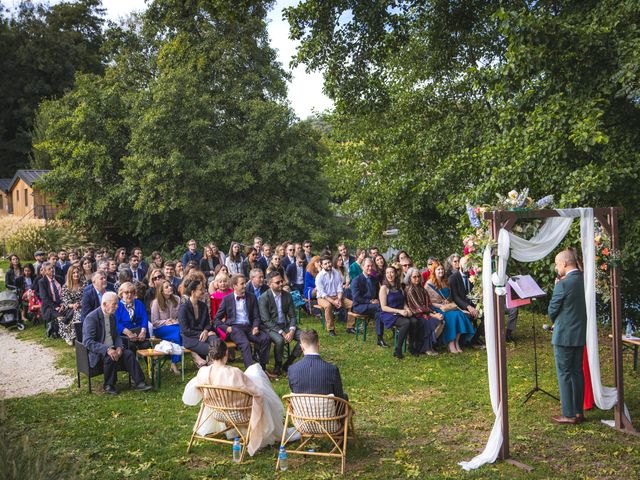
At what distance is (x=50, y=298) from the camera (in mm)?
13055

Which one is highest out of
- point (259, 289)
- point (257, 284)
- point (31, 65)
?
point (31, 65)

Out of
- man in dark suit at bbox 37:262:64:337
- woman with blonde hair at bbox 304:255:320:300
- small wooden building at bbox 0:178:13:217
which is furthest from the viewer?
small wooden building at bbox 0:178:13:217

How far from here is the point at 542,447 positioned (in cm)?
663

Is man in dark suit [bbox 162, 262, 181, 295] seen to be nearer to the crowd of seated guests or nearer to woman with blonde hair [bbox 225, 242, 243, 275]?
the crowd of seated guests

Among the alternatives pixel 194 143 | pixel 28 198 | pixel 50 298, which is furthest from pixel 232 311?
pixel 28 198

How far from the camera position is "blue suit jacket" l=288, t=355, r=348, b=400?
622 cm

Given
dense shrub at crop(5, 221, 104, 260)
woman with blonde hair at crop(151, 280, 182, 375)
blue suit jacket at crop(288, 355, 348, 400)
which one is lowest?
blue suit jacket at crop(288, 355, 348, 400)

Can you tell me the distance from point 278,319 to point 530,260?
4660 mm

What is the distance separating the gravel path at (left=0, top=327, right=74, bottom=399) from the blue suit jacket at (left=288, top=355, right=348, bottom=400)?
4.65m

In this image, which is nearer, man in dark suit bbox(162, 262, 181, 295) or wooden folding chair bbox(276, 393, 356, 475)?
wooden folding chair bbox(276, 393, 356, 475)

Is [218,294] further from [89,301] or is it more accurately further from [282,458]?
[282,458]

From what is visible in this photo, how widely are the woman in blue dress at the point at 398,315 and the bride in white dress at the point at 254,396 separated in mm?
4491

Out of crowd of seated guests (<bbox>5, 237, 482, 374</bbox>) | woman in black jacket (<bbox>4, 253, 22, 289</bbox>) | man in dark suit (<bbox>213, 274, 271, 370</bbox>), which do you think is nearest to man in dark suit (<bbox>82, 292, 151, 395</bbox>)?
crowd of seated guests (<bbox>5, 237, 482, 374</bbox>)

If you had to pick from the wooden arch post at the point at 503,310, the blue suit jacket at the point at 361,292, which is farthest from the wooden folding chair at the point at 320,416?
the blue suit jacket at the point at 361,292
